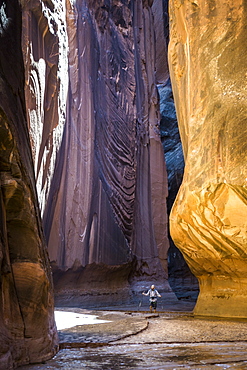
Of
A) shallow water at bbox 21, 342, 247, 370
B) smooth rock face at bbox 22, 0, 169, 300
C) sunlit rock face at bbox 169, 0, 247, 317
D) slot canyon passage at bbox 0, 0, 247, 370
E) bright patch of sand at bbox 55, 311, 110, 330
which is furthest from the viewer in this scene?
smooth rock face at bbox 22, 0, 169, 300

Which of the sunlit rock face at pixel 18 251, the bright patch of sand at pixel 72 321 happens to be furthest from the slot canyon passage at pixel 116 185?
the bright patch of sand at pixel 72 321

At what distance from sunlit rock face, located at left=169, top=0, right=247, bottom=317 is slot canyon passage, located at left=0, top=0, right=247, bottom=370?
0.12 feet

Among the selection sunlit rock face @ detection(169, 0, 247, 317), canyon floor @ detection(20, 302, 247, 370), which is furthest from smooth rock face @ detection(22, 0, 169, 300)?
canyon floor @ detection(20, 302, 247, 370)

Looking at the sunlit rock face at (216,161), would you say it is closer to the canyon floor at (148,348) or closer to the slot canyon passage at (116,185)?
the slot canyon passage at (116,185)

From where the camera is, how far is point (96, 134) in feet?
54.3

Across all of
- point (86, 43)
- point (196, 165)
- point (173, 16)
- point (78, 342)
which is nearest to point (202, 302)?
point (196, 165)

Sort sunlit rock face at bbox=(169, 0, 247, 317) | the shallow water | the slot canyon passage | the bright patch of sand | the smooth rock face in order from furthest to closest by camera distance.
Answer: the smooth rock face, sunlit rock face at bbox=(169, 0, 247, 317), the bright patch of sand, the slot canyon passage, the shallow water

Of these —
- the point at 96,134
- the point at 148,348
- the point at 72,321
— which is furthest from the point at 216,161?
the point at 96,134

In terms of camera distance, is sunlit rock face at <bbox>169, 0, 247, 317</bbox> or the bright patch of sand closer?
the bright patch of sand

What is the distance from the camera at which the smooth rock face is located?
13.4 metres

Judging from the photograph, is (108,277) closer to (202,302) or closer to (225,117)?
(202,302)

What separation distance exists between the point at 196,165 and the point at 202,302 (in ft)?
12.3

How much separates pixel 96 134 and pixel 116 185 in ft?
8.18

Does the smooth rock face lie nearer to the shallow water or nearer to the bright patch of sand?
the bright patch of sand
